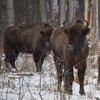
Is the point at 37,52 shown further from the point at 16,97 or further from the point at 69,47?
the point at 16,97

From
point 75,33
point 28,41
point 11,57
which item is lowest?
point 11,57

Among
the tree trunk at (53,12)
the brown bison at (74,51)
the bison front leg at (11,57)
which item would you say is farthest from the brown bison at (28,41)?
the tree trunk at (53,12)

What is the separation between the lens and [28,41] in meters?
12.8

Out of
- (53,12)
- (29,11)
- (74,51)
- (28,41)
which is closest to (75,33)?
(74,51)

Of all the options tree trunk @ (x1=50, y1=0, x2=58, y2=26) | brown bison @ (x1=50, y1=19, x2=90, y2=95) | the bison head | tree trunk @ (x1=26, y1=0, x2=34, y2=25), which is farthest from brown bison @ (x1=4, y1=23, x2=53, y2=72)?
tree trunk @ (x1=26, y1=0, x2=34, y2=25)

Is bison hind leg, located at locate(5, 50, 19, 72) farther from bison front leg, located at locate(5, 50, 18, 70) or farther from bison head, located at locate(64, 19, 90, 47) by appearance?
bison head, located at locate(64, 19, 90, 47)

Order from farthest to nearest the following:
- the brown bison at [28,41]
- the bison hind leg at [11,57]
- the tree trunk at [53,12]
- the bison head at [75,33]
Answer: the tree trunk at [53,12]
the bison hind leg at [11,57]
the brown bison at [28,41]
the bison head at [75,33]

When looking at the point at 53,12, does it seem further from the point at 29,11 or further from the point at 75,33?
the point at 75,33

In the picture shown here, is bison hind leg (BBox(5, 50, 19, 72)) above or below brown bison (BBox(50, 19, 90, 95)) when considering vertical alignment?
below

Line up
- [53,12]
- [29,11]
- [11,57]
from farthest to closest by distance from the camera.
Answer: [29,11] → [53,12] → [11,57]

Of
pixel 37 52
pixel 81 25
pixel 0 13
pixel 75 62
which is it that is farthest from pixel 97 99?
pixel 0 13

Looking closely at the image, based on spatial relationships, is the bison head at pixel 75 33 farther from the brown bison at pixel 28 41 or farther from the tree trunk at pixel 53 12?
the tree trunk at pixel 53 12

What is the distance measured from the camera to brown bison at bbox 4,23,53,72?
11.9 metres

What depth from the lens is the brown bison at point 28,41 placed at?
11.9m
